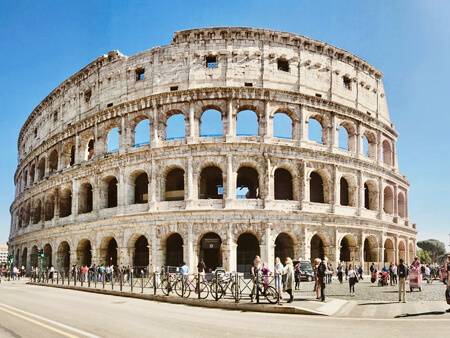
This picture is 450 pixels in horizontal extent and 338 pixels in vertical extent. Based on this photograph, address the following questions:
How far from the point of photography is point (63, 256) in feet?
112

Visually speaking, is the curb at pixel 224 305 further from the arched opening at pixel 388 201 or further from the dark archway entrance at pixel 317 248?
the arched opening at pixel 388 201

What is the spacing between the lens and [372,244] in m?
30.8

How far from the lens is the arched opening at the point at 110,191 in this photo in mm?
30773

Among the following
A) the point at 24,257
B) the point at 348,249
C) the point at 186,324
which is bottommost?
the point at 24,257

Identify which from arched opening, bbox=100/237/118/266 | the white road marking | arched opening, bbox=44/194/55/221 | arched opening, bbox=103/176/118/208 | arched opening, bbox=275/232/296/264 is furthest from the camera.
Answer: arched opening, bbox=44/194/55/221

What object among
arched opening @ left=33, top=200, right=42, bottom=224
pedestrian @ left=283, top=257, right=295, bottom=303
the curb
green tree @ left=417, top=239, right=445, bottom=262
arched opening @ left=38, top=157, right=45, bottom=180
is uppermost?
arched opening @ left=38, top=157, right=45, bottom=180

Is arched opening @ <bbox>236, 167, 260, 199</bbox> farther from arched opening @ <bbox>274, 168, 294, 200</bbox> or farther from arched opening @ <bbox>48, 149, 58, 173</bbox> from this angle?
arched opening @ <bbox>48, 149, 58, 173</bbox>

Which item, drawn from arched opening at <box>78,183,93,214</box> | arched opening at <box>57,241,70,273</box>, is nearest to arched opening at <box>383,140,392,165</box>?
arched opening at <box>78,183,93,214</box>

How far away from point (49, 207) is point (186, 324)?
30.8m

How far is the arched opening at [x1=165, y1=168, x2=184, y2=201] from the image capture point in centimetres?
2936

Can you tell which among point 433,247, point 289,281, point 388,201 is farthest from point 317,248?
point 433,247

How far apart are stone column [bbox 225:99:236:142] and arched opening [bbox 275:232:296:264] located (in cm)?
685

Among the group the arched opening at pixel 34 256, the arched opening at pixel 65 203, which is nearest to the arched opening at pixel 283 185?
the arched opening at pixel 65 203

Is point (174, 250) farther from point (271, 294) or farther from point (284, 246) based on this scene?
point (271, 294)
